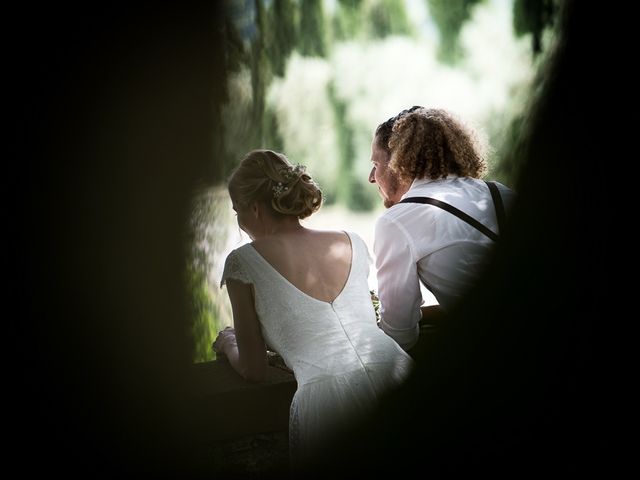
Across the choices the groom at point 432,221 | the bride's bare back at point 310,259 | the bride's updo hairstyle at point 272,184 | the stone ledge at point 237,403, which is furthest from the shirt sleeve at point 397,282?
the stone ledge at point 237,403

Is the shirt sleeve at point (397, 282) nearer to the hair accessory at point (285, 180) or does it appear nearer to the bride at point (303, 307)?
the bride at point (303, 307)

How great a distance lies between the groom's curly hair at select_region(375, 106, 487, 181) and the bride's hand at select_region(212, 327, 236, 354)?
78 cm

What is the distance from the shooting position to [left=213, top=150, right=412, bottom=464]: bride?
165cm

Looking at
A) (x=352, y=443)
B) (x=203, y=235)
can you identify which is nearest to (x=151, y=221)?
(x=203, y=235)

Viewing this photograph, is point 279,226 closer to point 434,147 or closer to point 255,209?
point 255,209

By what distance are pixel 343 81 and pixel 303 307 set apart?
4055mm

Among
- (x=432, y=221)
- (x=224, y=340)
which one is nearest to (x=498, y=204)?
(x=432, y=221)

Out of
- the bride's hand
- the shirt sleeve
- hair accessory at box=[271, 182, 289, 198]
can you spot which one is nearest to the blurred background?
the bride's hand

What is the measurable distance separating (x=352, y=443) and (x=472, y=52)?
3.11m

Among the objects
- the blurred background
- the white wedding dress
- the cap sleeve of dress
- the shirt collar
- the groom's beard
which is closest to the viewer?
the white wedding dress

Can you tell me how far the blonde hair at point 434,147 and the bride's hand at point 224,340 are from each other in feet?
2.56

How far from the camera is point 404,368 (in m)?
1.76

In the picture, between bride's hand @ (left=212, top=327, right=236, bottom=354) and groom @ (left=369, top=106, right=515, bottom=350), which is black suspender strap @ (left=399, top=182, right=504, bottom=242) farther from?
bride's hand @ (left=212, top=327, right=236, bottom=354)

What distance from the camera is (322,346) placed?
68.0 inches
